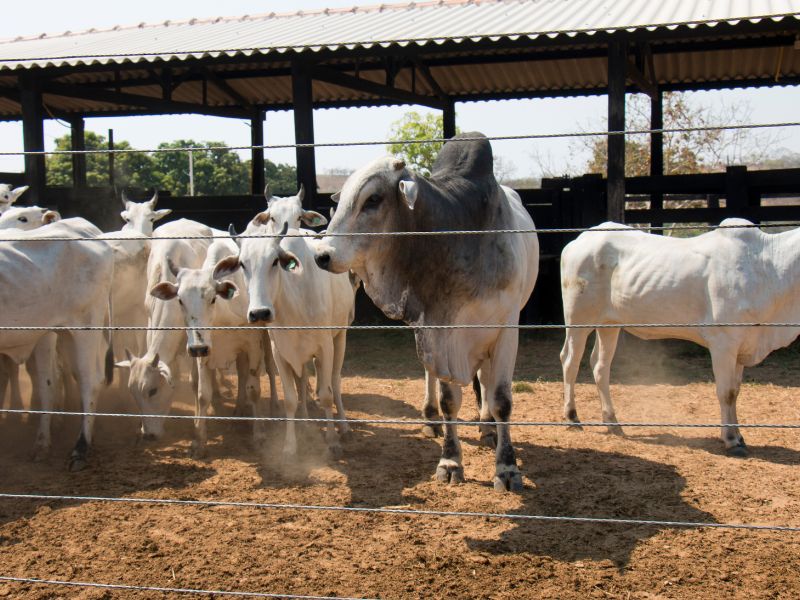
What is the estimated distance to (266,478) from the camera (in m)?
6.11

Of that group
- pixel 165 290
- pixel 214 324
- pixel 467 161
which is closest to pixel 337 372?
pixel 214 324

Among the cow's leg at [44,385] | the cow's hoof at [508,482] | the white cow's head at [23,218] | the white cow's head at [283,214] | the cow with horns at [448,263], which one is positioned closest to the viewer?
the cow with horns at [448,263]

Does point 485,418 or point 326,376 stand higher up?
point 326,376

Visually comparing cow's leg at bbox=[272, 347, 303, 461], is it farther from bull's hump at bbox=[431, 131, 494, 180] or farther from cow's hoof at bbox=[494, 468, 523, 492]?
bull's hump at bbox=[431, 131, 494, 180]

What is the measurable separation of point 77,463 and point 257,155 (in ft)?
33.0

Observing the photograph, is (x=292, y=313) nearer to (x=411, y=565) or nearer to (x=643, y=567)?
(x=411, y=565)

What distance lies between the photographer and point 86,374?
691cm

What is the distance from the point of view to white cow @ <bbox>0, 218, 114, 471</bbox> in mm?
6418

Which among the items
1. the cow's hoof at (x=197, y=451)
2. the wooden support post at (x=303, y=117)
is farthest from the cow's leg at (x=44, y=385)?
the wooden support post at (x=303, y=117)

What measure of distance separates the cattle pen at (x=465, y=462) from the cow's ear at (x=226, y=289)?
3.70 ft

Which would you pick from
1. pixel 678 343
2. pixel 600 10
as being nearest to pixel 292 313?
pixel 678 343

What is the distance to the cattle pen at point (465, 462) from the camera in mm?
4266

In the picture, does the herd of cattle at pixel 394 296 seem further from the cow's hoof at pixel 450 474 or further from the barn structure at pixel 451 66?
the barn structure at pixel 451 66

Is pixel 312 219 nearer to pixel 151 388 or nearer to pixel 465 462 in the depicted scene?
pixel 151 388
